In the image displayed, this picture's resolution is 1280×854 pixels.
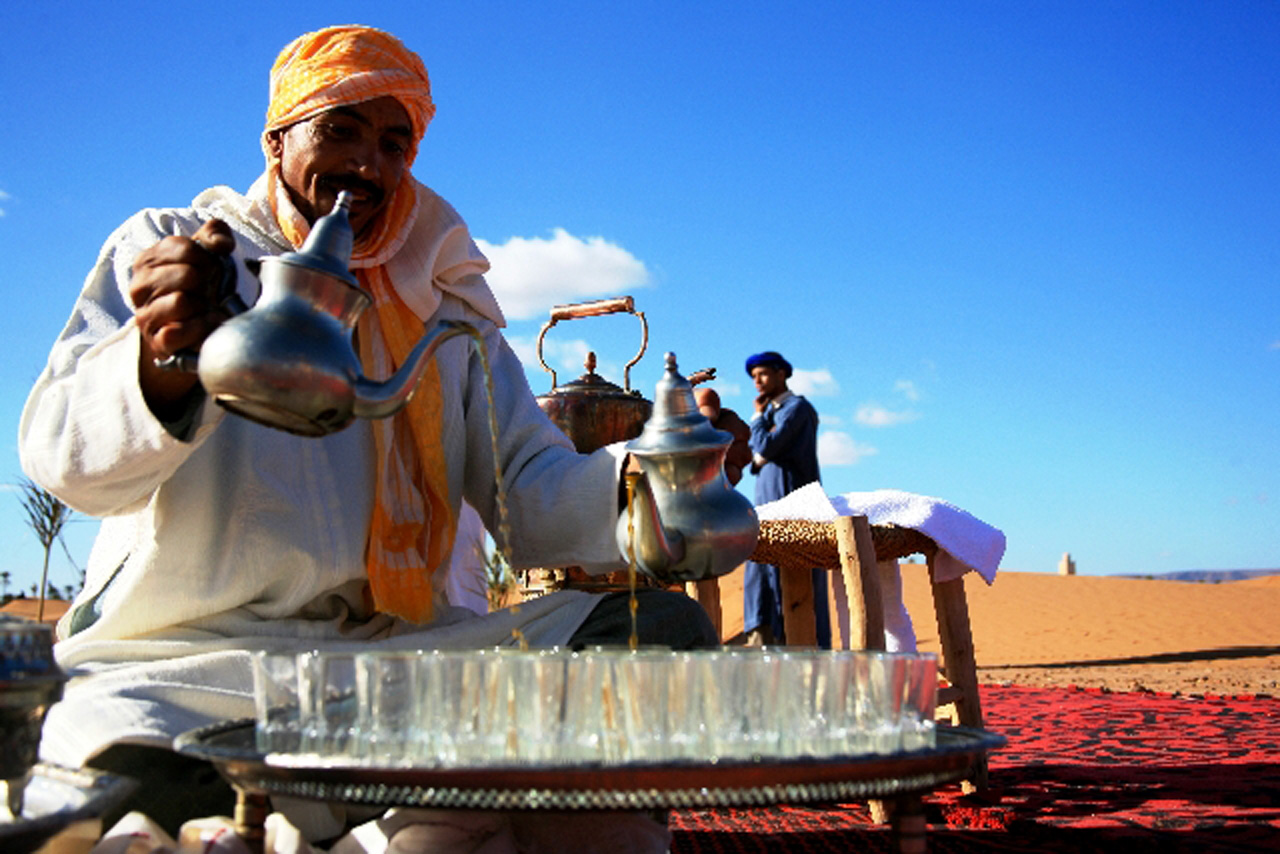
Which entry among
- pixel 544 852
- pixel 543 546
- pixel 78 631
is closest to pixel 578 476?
pixel 543 546

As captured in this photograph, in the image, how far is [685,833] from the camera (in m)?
3.30

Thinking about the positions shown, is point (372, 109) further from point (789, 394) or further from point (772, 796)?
point (789, 394)

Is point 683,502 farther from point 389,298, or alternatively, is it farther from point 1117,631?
point 1117,631

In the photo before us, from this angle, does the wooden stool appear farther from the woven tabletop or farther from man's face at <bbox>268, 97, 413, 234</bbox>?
man's face at <bbox>268, 97, 413, 234</bbox>

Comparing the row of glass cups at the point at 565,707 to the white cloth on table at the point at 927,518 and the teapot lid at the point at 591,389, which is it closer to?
the white cloth on table at the point at 927,518

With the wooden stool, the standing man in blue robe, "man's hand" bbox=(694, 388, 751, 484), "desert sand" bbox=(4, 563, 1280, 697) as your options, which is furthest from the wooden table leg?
"desert sand" bbox=(4, 563, 1280, 697)

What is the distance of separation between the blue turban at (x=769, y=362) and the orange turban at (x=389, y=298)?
495 centimetres

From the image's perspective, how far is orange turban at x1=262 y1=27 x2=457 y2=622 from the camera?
90.7 inches

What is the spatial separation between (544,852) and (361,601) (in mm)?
870

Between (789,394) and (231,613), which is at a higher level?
(789,394)

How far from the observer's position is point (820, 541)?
3.73 metres

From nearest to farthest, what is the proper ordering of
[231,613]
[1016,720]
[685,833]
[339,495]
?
[231,613] < [339,495] < [685,833] < [1016,720]

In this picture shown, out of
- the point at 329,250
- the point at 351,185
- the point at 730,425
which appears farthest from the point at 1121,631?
the point at 329,250

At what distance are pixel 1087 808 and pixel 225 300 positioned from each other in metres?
3.12
